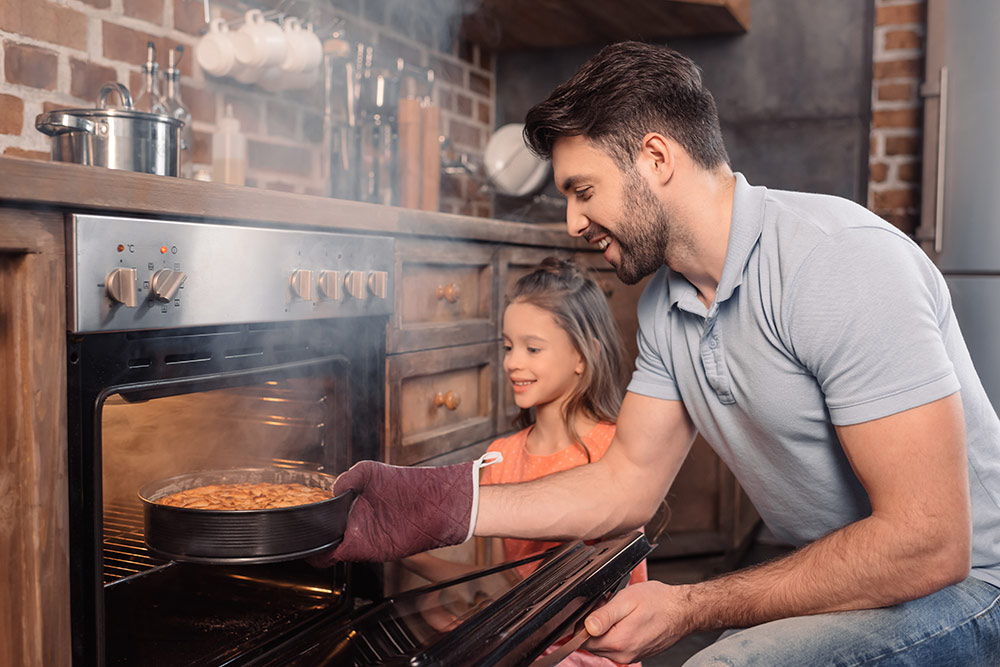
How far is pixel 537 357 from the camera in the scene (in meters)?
1.72

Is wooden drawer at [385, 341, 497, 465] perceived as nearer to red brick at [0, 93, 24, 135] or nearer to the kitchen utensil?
red brick at [0, 93, 24, 135]

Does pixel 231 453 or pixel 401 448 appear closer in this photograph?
pixel 231 453

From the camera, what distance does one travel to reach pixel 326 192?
215cm

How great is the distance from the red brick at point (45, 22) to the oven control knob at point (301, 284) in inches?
28.3

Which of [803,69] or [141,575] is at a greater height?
[803,69]

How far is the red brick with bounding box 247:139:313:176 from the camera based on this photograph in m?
2.01

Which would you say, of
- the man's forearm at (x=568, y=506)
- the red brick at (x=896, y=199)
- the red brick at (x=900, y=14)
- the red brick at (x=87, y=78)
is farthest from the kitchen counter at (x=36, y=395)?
the red brick at (x=900, y=14)

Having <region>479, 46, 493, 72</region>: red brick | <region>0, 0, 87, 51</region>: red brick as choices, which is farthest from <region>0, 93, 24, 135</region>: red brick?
<region>479, 46, 493, 72</region>: red brick

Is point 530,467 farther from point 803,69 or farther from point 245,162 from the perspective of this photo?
point 803,69

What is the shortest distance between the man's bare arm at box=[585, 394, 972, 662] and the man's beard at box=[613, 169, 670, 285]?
37 cm

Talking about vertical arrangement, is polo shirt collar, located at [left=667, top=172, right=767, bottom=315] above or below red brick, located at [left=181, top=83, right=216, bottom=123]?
below

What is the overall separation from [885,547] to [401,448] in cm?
80

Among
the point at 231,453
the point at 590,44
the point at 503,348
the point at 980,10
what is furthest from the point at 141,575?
the point at 980,10

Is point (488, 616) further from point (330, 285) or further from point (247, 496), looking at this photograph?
point (330, 285)
